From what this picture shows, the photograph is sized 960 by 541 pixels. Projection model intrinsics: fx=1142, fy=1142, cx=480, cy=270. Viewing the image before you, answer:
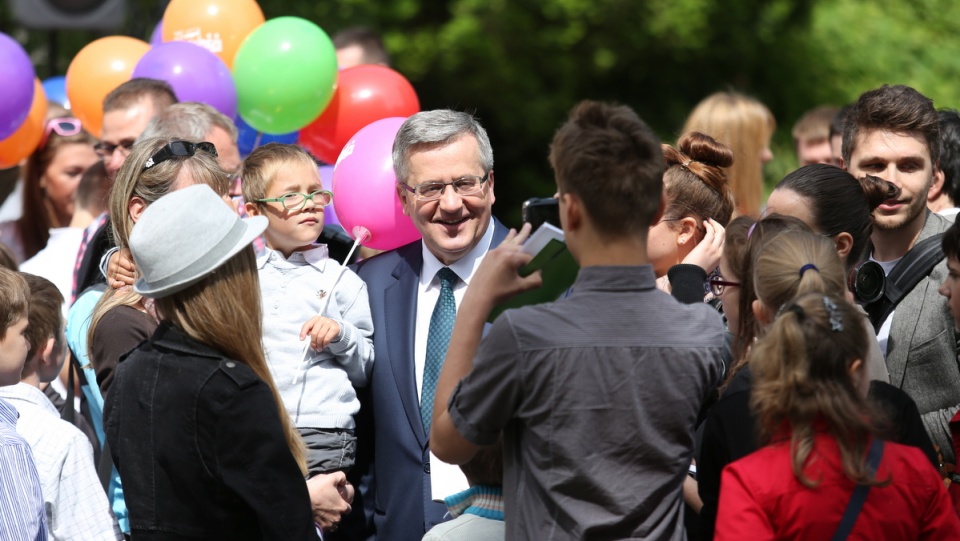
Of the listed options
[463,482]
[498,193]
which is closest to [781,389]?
[463,482]

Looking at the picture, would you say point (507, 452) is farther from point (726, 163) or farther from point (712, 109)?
point (712, 109)

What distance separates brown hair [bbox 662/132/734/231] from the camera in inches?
153

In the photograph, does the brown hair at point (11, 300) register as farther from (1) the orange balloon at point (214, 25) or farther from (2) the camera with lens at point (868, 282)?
(2) the camera with lens at point (868, 282)

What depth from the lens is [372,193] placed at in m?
3.97

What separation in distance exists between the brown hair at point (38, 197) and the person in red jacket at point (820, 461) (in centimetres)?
462

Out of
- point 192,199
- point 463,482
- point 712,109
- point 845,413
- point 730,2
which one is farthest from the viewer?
point 730,2

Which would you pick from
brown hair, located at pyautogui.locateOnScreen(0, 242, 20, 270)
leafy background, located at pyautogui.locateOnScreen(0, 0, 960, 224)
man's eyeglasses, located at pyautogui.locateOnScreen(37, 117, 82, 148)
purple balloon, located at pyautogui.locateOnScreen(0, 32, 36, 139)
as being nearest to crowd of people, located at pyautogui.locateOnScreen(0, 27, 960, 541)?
brown hair, located at pyautogui.locateOnScreen(0, 242, 20, 270)

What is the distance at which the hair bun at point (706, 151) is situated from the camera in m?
4.00

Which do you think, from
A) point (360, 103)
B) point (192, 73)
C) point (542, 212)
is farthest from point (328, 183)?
point (542, 212)

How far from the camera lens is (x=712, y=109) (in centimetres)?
645

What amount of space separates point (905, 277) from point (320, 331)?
199cm

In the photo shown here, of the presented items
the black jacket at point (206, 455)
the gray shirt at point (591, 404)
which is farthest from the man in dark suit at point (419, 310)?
the gray shirt at point (591, 404)

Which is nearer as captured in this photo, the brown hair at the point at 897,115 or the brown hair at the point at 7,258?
the brown hair at the point at 897,115

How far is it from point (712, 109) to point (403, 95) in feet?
6.62
